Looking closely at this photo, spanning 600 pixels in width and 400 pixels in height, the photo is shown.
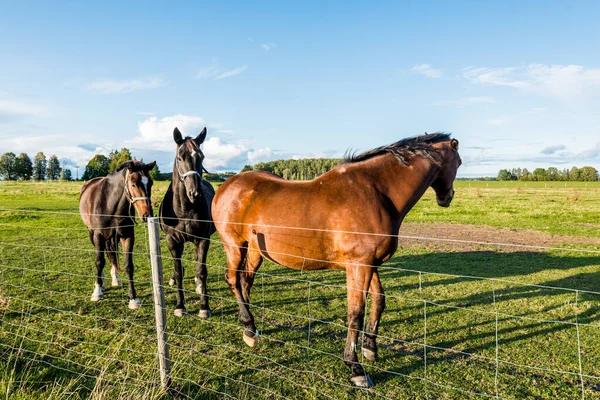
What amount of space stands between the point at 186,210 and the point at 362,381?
3199 millimetres

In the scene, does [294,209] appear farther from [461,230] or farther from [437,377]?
[461,230]

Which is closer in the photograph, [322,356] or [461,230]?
[322,356]

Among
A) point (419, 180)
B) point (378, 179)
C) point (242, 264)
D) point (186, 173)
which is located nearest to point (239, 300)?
point (242, 264)

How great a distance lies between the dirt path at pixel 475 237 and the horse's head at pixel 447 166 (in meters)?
5.46

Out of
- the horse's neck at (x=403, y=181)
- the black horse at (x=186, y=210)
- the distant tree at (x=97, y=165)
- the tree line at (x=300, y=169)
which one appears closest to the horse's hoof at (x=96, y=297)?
the black horse at (x=186, y=210)

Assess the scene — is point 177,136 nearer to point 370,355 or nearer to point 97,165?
point 370,355

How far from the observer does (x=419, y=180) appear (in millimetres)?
3578

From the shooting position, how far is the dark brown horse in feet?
16.0

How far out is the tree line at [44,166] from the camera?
201 feet

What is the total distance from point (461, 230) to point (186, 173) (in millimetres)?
11179

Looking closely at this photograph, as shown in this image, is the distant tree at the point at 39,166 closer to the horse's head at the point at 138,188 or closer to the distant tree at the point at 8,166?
the distant tree at the point at 8,166

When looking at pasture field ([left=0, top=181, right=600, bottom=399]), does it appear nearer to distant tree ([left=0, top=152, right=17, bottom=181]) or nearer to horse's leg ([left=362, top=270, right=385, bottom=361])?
horse's leg ([left=362, top=270, right=385, bottom=361])

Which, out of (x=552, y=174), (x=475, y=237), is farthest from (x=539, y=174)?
(x=475, y=237)

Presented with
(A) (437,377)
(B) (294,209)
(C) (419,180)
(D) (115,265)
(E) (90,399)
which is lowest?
(A) (437,377)
